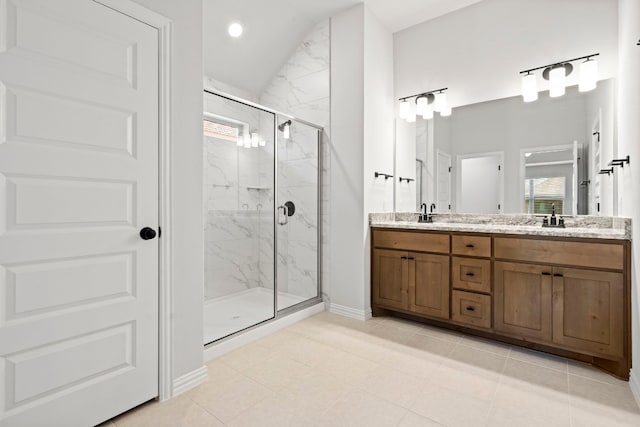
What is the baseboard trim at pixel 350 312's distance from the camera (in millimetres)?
3039

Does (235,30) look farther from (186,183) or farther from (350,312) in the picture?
(350,312)

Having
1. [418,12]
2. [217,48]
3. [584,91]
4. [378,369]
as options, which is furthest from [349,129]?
[378,369]

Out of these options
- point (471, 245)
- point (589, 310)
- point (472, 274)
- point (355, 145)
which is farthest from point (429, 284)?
point (355, 145)

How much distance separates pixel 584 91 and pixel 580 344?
184 cm

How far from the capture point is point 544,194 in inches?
104

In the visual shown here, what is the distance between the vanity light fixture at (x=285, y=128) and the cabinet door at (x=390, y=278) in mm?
1497

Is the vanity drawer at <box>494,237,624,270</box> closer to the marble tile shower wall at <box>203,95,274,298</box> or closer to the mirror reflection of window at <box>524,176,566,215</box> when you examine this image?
the mirror reflection of window at <box>524,176,566,215</box>

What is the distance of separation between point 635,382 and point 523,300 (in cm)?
67

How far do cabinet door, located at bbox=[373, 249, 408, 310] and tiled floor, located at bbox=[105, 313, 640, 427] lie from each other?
47cm

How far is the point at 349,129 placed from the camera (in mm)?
3131

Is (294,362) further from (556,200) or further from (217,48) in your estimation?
(217,48)

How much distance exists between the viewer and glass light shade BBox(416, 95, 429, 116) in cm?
319

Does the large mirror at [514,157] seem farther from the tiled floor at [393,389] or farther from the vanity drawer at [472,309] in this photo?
the tiled floor at [393,389]

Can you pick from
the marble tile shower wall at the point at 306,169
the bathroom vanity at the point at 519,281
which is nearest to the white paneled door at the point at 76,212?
the marble tile shower wall at the point at 306,169
